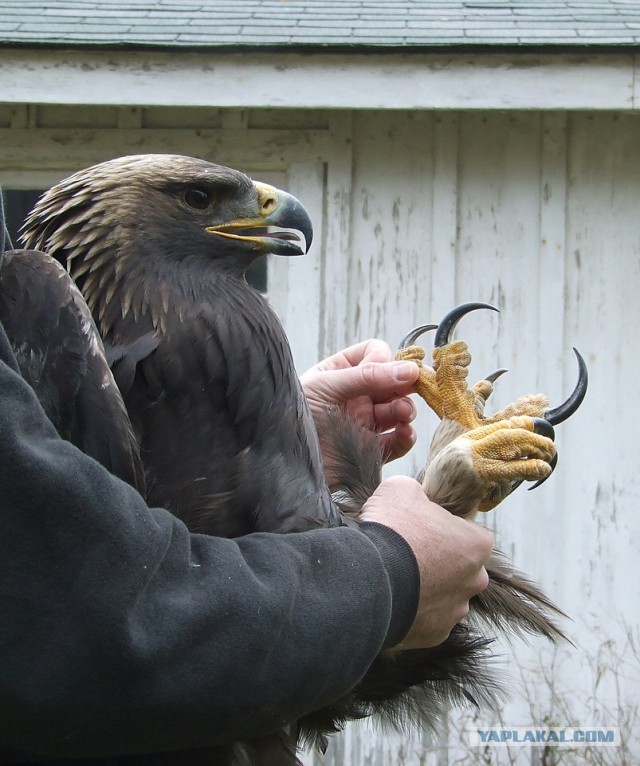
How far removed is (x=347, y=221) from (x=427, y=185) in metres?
0.50

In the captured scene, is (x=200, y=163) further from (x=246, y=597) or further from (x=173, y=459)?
(x=246, y=597)

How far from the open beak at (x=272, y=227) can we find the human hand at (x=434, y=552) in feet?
2.49

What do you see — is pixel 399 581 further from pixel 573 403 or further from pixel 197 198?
pixel 197 198

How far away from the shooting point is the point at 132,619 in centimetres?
127

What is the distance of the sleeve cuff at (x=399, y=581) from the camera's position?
5.50 ft

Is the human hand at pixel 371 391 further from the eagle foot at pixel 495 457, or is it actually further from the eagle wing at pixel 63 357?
the eagle wing at pixel 63 357

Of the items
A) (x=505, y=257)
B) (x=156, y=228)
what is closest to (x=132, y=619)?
(x=156, y=228)

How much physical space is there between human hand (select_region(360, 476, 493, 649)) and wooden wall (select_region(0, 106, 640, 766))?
361 centimetres

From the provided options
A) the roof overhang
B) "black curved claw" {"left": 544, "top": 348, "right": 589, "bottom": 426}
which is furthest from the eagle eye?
the roof overhang

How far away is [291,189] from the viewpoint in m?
5.73

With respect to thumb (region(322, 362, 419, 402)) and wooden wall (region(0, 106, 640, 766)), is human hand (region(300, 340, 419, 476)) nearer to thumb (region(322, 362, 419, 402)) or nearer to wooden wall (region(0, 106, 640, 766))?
thumb (region(322, 362, 419, 402))

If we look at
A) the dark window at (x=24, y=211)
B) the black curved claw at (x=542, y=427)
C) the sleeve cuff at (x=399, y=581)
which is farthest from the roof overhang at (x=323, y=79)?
the sleeve cuff at (x=399, y=581)

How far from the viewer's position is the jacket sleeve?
1221mm

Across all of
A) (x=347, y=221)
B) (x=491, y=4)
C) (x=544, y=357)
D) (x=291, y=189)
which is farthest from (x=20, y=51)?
(x=544, y=357)
